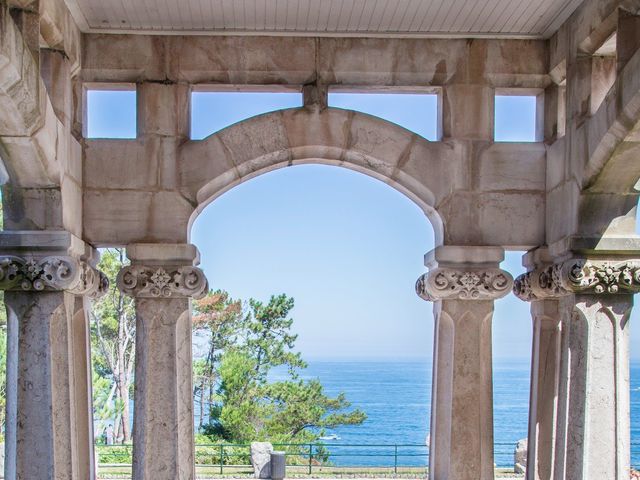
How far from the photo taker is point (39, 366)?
6547mm

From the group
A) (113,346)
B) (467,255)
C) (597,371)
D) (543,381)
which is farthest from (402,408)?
(597,371)

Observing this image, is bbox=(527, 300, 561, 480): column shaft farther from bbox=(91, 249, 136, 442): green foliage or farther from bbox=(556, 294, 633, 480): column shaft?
bbox=(91, 249, 136, 442): green foliage

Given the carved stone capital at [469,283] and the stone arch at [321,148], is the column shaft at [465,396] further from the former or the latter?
the stone arch at [321,148]

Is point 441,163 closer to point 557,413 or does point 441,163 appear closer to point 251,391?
point 557,413

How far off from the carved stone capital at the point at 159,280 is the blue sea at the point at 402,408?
78.2ft

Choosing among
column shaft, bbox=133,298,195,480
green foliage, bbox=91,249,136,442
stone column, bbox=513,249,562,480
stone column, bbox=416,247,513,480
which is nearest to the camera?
column shaft, bbox=133,298,195,480

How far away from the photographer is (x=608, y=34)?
644 centimetres

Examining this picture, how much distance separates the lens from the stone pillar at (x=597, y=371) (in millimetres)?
6539

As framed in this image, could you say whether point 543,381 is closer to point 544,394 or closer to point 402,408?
point 544,394

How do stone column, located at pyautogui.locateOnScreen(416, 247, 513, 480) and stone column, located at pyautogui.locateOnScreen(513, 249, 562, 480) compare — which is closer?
stone column, located at pyautogui.locateOnScreen(416, 247, 513, 480)

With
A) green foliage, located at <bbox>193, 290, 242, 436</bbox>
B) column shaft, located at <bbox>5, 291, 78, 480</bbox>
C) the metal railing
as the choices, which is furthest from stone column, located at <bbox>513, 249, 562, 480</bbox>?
green foliage, located at <bbox>193, 290, 242, 436</bbox>

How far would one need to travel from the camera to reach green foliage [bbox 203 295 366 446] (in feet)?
81.7

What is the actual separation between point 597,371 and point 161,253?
307 cm

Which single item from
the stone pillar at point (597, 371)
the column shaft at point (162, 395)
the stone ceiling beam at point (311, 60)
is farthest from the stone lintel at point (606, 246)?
the column shaft at point (162, 395)
